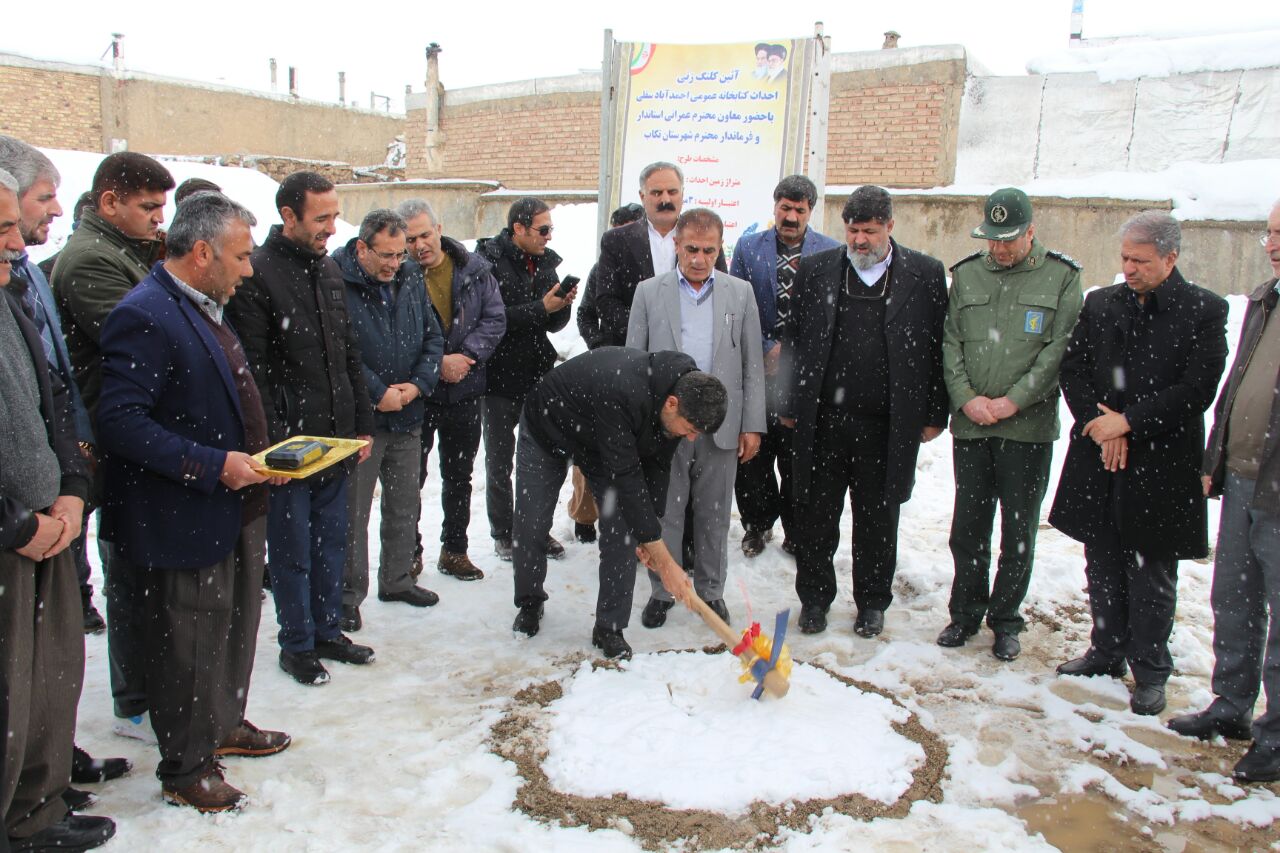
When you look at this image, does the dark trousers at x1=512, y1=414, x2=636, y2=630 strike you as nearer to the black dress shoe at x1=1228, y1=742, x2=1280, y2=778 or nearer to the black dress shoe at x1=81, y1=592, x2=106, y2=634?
the black dress shoe at x1=81, y1=592, x2=106, y2=634

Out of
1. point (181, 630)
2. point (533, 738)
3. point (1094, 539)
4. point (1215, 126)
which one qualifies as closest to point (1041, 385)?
point (1094, 539)

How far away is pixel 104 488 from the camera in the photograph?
2.96 meters

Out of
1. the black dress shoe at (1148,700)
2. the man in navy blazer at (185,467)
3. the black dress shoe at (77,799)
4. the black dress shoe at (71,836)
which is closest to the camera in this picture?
the black dress shoe at (71,836)

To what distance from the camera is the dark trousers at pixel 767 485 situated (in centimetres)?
514

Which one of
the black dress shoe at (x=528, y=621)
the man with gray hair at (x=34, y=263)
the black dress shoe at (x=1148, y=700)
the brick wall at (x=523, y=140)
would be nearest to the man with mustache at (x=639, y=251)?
the black dress shoe at (x=528, y=621)

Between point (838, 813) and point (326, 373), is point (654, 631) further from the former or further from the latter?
point (326, 373)

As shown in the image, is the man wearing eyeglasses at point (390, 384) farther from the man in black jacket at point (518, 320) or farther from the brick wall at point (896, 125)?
the brick wall at point (896, 125)

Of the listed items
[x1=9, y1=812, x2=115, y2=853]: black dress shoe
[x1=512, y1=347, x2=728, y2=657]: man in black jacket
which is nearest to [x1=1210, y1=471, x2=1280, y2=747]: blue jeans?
[x1=512, y1=347, x2=728, y2=657]: man in black jacket

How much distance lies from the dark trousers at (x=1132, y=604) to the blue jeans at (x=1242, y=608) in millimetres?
215

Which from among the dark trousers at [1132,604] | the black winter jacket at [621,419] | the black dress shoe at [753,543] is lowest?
the black dress shoe at [753,543]

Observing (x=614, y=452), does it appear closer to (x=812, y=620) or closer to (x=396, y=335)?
(x=396, y=335)

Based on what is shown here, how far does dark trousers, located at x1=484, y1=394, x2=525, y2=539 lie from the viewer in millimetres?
5238

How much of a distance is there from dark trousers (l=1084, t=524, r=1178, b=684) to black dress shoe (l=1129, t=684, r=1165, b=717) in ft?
0.08

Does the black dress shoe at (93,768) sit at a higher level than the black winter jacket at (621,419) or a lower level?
lower
